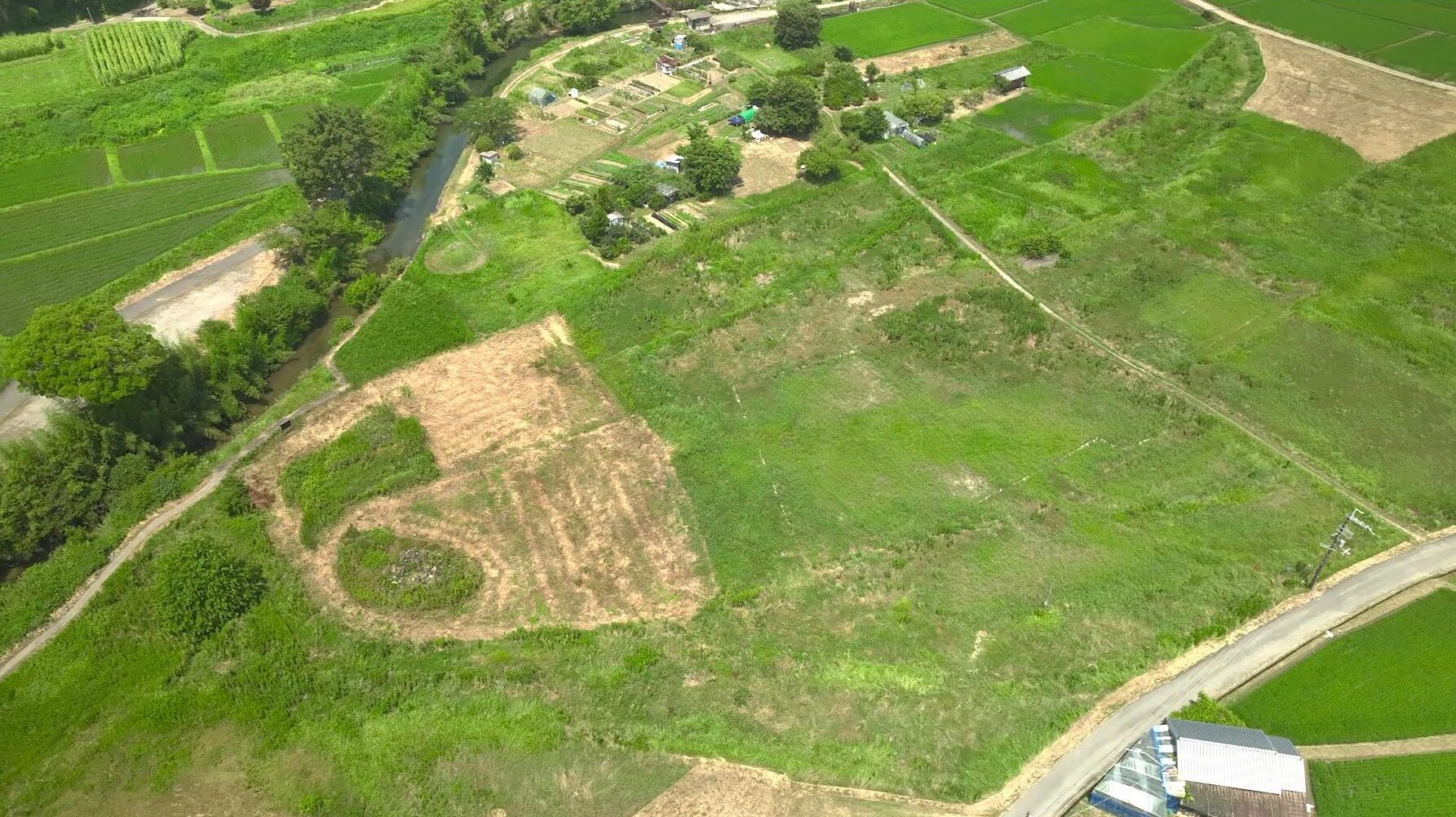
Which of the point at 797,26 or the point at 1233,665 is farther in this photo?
the point at 797,26

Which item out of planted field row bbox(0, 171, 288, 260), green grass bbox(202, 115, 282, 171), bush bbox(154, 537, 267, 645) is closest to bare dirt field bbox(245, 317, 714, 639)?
bush bbox(154, 537, 267, 645)

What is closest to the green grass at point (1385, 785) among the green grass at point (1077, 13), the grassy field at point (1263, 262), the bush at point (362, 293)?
the grassy field at point (1263, 262)

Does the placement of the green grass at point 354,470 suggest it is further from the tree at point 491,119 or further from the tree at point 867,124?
the tree at point 867,124

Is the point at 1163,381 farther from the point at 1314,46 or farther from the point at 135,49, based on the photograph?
the point at 135,49

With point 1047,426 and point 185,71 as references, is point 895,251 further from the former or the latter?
point 185,71

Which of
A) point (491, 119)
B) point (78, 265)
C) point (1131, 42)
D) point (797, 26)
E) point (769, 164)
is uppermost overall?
point (797, 26)

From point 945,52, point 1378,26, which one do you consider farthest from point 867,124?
point 1378,26
